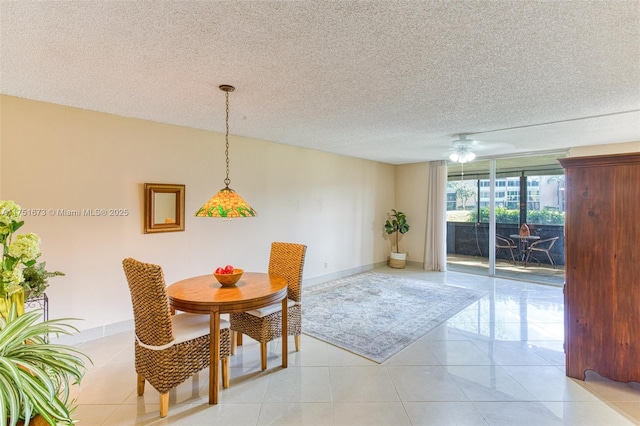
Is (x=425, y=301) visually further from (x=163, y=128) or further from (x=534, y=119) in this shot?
(x=163, y=128)

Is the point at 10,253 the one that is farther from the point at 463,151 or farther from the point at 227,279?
the point at 463,151

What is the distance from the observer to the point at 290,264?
3105 millimetres

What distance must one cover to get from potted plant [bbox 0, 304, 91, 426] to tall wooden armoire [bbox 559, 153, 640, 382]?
10.8 ft

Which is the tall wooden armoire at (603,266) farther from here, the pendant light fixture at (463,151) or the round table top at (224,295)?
the round table top at (224,295)

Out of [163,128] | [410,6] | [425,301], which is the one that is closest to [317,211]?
[425,301]

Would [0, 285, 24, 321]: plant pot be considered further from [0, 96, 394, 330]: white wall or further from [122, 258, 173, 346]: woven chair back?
[0, 96, 394, 330]: white wall

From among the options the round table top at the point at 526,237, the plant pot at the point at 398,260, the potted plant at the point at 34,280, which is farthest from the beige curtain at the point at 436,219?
the potted plant at the point at 34,280

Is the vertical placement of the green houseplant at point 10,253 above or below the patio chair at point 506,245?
above

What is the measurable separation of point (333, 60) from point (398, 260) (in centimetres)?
556

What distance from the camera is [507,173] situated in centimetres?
595

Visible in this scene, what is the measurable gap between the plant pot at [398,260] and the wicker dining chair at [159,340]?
5377mm

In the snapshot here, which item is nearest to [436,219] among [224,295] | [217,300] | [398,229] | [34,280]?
[398,229]

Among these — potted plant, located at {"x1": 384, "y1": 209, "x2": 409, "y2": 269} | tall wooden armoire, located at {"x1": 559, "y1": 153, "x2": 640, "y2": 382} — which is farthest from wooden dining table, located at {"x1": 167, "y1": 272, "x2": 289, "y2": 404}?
potted plant, located at {"x1": 384, "y1": 209, "x2": 409, "y2": 269}

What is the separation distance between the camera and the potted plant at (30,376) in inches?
34.7
